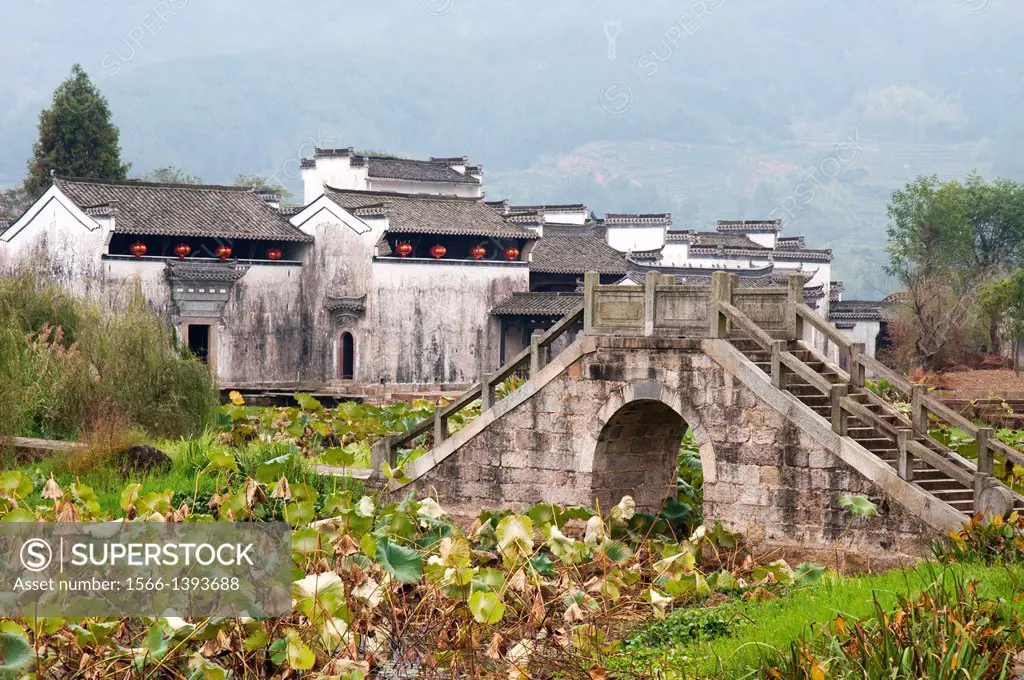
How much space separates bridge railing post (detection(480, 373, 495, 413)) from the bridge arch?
1555 mm

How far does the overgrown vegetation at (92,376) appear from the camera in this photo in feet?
65.8

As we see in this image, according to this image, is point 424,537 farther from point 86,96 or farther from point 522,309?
point 86,96

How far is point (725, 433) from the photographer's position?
14648 mm

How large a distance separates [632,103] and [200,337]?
478ft

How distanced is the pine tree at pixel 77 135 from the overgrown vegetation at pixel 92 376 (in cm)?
1996

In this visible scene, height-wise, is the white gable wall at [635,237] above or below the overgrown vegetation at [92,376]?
above

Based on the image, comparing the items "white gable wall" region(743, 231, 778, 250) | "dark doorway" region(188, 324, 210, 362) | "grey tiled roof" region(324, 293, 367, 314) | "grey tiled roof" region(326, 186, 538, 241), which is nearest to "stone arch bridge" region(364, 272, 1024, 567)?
"dark doorway" region(188, 324, 210, 362)

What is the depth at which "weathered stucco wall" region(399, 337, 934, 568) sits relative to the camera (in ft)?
45.2

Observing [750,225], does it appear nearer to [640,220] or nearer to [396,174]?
[640,220]

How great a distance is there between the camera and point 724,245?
47.6 m

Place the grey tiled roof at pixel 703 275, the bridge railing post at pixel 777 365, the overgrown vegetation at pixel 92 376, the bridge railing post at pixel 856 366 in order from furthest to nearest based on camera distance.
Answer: the grey tiled roof at pixel 703 275 < the overgrown vegetation at pixel 92 376 < the bridge railing post at pixel 856 366 < the bridge railing post at pixel 777 365

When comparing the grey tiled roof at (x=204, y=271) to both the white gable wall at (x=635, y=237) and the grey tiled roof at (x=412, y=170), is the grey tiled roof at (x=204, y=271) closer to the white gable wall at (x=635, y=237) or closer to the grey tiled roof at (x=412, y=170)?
the grey tiled roof at (x=412, y=170)

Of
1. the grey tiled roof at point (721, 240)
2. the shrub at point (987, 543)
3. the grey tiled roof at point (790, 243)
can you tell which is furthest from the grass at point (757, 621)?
the grey tiled roof at point (790, 243)

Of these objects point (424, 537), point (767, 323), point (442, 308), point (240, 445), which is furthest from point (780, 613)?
point (442, 308)
